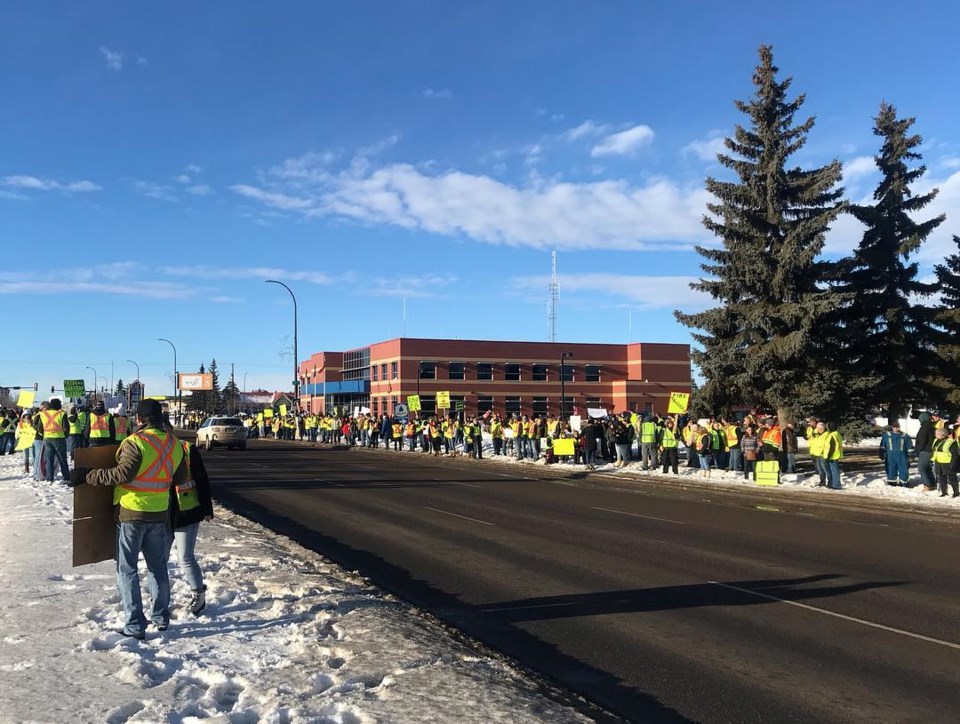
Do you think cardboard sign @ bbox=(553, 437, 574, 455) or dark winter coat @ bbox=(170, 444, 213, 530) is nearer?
dark winter coat @ bbox=(170, 444, 213, 530)

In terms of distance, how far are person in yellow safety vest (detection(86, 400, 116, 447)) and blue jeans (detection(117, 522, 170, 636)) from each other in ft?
36.5

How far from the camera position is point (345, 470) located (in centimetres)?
2695

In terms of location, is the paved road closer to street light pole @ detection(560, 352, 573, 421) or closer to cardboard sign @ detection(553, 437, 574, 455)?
cardboard sign @ detection(553, 437, 574, 455)

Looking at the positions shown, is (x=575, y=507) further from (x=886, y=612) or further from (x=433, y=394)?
(x=433, y=394)

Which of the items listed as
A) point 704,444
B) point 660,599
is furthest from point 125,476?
point 704,444

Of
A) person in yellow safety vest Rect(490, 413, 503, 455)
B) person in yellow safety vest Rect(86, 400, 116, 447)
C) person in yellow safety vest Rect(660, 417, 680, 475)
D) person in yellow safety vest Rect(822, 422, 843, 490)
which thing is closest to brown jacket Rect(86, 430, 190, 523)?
person in yellow safety vest Rect(86, 400, 116, 447)

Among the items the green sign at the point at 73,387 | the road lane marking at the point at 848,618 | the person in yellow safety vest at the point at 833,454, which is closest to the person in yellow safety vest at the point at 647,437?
the person in yellow safety vest at the point at 833,454

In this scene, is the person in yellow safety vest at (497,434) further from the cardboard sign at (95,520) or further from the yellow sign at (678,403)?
the cardboard sign at (95,520)

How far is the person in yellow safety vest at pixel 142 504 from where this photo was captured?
19.2ft

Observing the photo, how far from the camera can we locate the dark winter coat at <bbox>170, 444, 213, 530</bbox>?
21.7 ft

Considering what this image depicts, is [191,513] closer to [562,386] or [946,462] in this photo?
[946,462]

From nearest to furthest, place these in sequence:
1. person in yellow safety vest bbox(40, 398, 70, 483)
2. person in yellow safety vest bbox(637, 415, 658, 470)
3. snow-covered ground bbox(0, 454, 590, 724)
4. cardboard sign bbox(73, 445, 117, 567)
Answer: snow-covered ground bbox(0, 454, 590, 724)
cardboard sign bbox(73, 445, 117, 567)
person in yellow safety vest bbox(40, 398, 70, 483)
person in yellow safety vest bbox(637, 415, 658, 470)

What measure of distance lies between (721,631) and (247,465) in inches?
961

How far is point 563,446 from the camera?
2905cm
